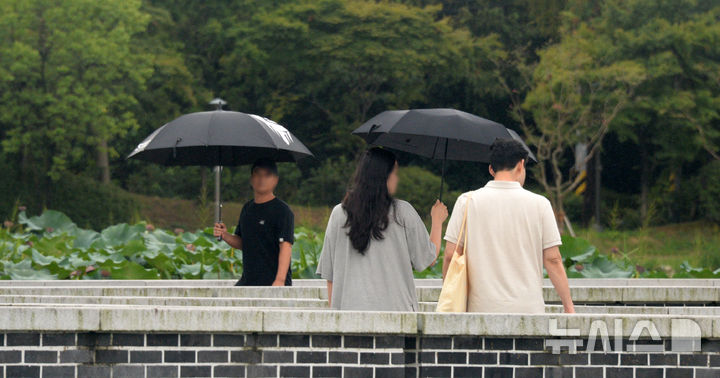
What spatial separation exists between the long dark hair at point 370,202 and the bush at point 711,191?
28376 mm

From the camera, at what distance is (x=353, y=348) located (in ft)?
14.9

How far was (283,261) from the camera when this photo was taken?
5891 millimetres

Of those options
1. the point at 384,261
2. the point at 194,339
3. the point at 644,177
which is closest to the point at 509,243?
the point at 384,261

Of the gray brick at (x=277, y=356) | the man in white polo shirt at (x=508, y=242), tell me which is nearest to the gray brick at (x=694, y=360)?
the man in white polo shirt at (x=508, y=242)

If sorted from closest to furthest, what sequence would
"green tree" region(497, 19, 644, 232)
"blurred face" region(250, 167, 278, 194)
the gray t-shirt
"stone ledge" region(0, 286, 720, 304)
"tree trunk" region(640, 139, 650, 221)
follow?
the gray t-shirt < "blurred face" region(250, 167, 278, 194) < "stone ledge" region(0, 286, 720, 304) < "green tree" region(497, 19, 644, 232) < "tree trunk" region(640, 139, 650, 221)

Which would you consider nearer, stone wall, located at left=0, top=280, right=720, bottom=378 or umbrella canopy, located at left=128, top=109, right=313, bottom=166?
stone wall, located at left=0, top=280, right=720, bottom=378

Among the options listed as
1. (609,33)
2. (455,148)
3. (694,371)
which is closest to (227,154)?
(455,148)

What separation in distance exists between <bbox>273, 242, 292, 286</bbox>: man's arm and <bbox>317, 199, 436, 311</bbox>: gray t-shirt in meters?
1.22

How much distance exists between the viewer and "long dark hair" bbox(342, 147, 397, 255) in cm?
454

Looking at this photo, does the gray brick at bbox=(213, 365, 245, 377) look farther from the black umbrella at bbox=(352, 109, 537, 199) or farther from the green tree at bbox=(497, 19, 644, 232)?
the green tree at bbox=(497, 19, 644, 232)

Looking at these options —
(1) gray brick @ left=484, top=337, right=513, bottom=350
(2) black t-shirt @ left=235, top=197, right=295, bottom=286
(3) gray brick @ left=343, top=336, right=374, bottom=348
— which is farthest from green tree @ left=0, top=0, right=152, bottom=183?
(1) gray brick @ left=484, top=337, right=513, bottom=350

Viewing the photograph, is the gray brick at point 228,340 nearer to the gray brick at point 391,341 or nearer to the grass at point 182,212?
the gray brick at point 391,341

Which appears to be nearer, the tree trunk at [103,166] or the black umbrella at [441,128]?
the black umbrella at [441,128]

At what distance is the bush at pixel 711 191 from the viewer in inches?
1220
